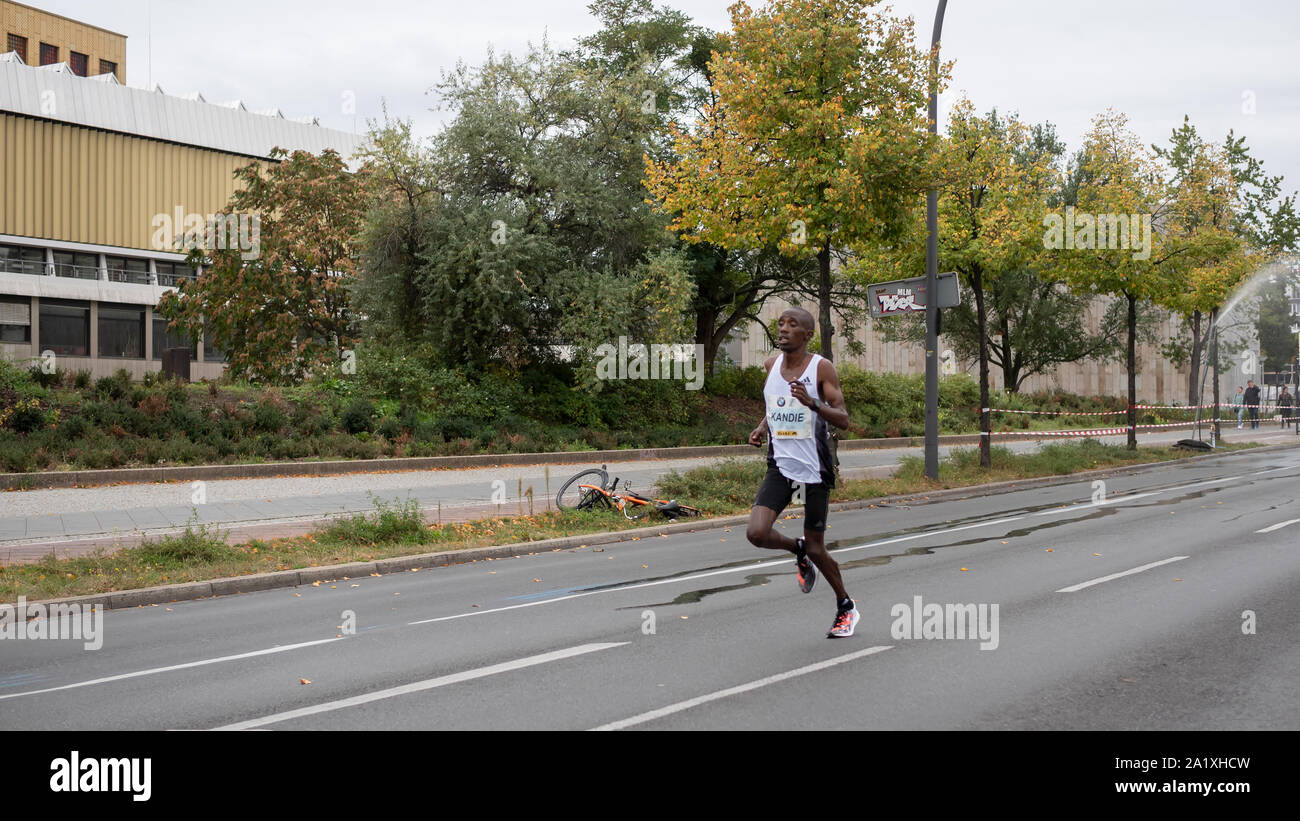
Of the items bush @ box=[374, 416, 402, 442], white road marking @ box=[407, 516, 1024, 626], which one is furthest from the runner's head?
bush @ box=[374, 416, 402, 442]

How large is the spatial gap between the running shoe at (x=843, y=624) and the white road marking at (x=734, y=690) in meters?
0.31

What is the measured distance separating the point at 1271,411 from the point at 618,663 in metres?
56.4

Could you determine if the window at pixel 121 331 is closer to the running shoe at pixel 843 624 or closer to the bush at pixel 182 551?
the bush at pixel 182 551

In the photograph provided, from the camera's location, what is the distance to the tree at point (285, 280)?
31.5m

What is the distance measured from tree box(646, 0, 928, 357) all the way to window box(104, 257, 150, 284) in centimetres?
5192

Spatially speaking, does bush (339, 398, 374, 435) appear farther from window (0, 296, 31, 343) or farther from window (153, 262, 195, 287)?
window (153, 262, 195, 287)

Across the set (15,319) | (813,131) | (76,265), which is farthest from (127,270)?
(813,131)

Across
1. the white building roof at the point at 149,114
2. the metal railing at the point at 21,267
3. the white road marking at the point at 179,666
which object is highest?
the white building roof at the point at 149,114

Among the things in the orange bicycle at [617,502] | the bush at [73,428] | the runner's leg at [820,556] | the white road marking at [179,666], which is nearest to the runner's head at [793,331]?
the runner's leg at [820,556]

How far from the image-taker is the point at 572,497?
15.7 metres

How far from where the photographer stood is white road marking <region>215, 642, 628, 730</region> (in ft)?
17.6
